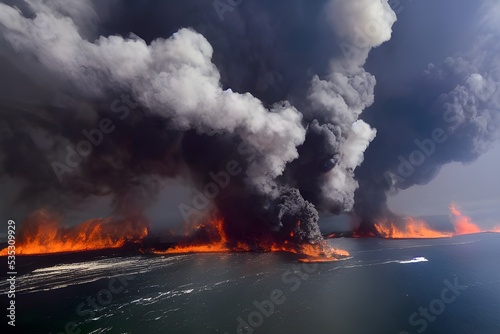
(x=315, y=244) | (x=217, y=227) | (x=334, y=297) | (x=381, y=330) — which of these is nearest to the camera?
(x=381, y=330)

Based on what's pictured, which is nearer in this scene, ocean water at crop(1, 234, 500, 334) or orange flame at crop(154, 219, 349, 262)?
ocean water at crop(1, 234, 500, 334)

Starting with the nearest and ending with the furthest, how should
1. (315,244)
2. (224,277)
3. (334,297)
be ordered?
(334,297), (224,277), (315,244)

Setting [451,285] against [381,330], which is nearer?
[381,330]

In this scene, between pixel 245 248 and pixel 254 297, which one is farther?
pixel 245 248

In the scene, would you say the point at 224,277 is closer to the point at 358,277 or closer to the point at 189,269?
the point at 189,269

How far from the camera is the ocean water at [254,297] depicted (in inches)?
1773

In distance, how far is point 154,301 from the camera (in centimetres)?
5391

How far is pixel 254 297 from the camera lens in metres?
56.7

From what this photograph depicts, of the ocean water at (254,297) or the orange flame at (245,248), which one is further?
the orange flame at (245,248)

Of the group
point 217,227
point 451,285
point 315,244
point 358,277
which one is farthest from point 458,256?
point 217,227

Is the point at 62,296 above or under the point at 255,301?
above

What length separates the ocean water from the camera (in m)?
45.0

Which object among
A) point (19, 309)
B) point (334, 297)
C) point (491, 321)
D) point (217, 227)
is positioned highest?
point (217, 227)

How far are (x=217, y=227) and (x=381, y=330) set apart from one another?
8148cm
